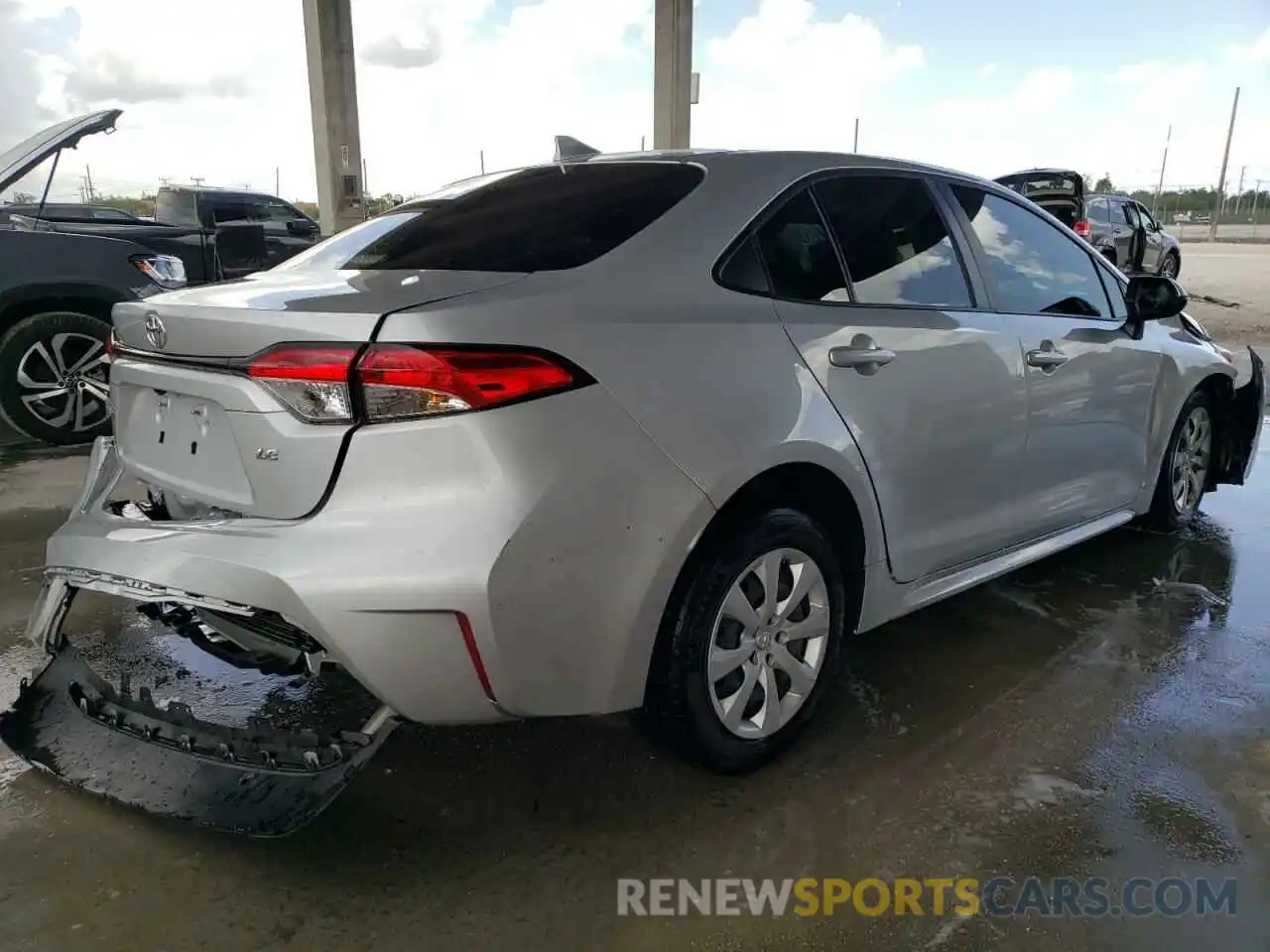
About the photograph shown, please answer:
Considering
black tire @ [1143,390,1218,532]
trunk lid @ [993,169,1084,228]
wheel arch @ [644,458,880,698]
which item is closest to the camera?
wheel arch @ [644,458,880,698]

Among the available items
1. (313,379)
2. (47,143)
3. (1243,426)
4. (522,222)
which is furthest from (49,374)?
(1243,426)

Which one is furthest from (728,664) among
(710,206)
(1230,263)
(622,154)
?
(1230,263)

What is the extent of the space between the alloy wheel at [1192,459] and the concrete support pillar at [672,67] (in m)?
13.2

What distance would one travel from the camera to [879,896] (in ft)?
6.75

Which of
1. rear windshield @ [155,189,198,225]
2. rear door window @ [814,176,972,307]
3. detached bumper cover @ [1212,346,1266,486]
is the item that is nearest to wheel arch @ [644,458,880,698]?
rear door window @ [814,176,972,307]

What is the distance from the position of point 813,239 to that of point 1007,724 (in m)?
1.45

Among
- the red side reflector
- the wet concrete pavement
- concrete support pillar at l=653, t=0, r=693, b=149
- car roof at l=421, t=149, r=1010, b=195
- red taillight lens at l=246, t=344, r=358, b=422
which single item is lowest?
the wet concrete pavement

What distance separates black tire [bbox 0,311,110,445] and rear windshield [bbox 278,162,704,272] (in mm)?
3729

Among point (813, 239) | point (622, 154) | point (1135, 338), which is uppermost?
point (622, 154)

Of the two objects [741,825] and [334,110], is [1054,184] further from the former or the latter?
[741,825]

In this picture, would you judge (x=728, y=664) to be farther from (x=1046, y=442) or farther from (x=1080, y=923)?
(x=1046, y=442)

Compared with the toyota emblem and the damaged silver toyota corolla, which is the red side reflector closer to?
the damaged silver toyota corolla

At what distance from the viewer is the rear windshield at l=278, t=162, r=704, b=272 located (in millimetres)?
2273

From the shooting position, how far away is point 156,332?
2.20 m
